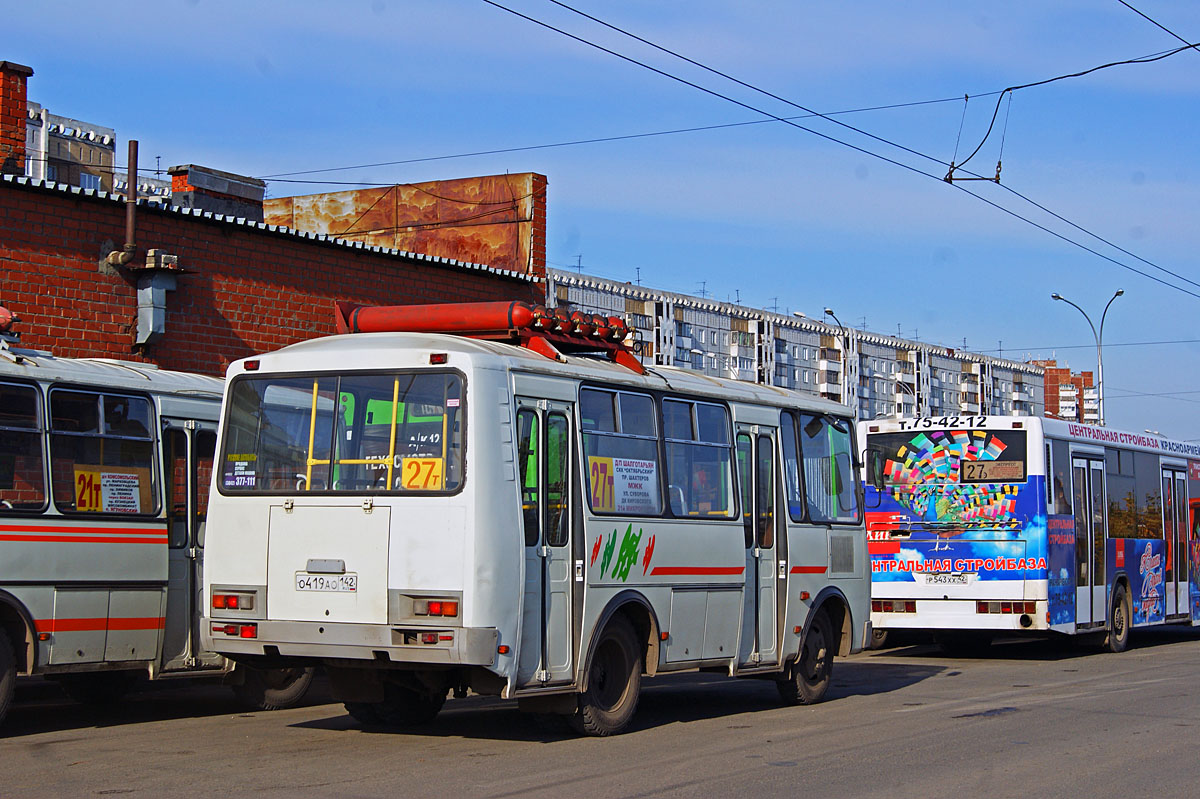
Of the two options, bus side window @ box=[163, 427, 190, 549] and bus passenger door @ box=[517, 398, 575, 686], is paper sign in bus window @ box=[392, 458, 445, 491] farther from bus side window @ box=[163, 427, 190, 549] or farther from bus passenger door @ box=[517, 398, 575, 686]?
bus side window @ box=[163, 427, 190, 549]

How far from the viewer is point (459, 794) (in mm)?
8211

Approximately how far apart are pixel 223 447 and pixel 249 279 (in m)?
8.46

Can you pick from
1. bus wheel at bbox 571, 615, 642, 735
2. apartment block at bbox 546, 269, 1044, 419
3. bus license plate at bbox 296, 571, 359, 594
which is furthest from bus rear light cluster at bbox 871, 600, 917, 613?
apartment block at bbox 546, 269, 1044, 419

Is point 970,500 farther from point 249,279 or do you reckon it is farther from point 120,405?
point 120,405

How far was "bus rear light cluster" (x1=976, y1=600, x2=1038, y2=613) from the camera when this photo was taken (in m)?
18.2

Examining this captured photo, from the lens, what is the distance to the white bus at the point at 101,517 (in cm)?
1052

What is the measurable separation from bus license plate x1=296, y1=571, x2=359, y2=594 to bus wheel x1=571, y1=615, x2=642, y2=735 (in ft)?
6.35

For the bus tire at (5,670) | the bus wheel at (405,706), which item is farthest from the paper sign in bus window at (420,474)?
the bus tire at (5,670)

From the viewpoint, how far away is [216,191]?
80.3ft

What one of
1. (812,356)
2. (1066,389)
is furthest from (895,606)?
(1066,389)

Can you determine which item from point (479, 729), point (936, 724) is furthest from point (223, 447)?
point (936, 724)

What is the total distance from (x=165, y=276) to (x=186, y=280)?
64 centimetres

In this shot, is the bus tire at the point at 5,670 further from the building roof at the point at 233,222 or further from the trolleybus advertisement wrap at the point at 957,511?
the trolleybus advertisement wrap at the point at 957,511

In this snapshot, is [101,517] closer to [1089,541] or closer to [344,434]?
[344,434]
